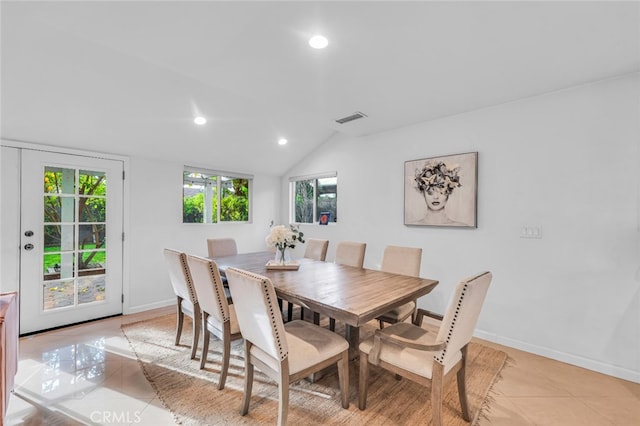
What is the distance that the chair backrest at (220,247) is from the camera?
3.53m

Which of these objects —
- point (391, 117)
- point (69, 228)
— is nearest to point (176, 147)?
point (69, 228)

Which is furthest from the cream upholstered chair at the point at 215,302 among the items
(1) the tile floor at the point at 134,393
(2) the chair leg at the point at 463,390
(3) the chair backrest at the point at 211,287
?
(2) the chair leg at the point at 463,390

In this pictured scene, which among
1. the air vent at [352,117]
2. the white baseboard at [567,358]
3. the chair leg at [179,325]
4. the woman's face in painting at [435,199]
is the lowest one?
the white baseboard at [567,358]

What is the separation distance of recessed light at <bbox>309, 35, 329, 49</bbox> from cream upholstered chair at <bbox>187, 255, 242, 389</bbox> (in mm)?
1705

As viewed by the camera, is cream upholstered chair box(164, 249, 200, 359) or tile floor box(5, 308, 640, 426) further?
cream upholstered chair box(164, 249, 200, 359)

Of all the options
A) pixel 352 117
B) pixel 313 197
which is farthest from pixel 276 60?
pixel 313 197

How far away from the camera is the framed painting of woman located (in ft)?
10.1

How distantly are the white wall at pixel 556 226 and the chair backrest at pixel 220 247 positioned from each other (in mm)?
2445

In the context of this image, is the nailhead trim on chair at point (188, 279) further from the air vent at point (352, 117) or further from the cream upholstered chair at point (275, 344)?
the air vent at point (352, 117)

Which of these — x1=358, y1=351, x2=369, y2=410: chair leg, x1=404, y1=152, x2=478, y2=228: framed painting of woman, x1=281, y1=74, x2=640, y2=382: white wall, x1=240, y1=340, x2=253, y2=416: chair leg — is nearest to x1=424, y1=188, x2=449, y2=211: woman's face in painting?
x1=404, y1=152, x2=478, y2=228: framed painting of woman

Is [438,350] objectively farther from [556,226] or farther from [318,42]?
[318,42]

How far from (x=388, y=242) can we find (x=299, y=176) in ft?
7.02

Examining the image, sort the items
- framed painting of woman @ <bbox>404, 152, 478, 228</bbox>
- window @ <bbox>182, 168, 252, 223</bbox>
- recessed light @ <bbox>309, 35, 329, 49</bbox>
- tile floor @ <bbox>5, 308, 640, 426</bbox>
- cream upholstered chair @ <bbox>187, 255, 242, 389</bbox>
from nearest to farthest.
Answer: tile floor @ <bbox>5, 308, 640, 426</bbox> < recessed light @ <bbox>309, 35, 329, 49</bbox> < cream upholstered chair @ <bbox>187, 255, 242, 389</bbox> < framed painting of woman @ <bbox>404, 152, 478, 228</bbox> < window @ <bbox>182, 168, 252, 223</bbox>

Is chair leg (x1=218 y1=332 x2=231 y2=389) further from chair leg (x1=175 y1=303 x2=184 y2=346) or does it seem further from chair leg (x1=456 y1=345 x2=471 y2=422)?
chair leg (x1=456 y1=345 x2=471 y2=422)
